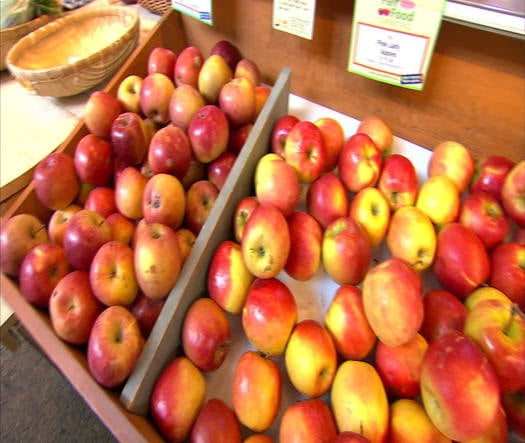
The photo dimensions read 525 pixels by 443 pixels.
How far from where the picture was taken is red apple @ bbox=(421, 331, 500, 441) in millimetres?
468

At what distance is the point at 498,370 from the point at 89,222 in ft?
2.19

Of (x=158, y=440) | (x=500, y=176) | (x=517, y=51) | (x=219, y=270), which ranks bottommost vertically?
(x=158, y=440)

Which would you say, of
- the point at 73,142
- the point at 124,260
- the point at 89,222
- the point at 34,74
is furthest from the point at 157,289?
the point at 34,74

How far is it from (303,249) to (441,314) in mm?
238

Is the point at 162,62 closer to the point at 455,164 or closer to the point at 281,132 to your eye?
the point at 281,132

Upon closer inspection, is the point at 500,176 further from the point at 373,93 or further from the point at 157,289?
the point at 157,289

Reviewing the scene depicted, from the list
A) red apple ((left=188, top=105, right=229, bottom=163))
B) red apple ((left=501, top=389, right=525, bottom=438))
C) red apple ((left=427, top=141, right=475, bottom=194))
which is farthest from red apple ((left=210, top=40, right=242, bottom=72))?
red apple ((left=501, top=389, right=525, bottom=438))

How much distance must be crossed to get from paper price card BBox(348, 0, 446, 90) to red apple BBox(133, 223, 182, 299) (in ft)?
1.57

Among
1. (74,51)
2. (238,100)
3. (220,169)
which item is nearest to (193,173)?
(220,169)

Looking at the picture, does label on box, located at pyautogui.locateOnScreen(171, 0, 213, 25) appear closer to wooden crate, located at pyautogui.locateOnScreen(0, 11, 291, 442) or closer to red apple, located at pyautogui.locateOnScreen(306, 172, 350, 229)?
wooden crate, located at pyautogui.locateOnScreen(0, 11, 291, 442)

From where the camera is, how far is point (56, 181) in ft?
2.63

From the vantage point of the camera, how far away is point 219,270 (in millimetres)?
671

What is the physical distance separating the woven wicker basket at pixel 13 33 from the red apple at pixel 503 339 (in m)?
1.41

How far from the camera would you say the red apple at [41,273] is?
671mm
